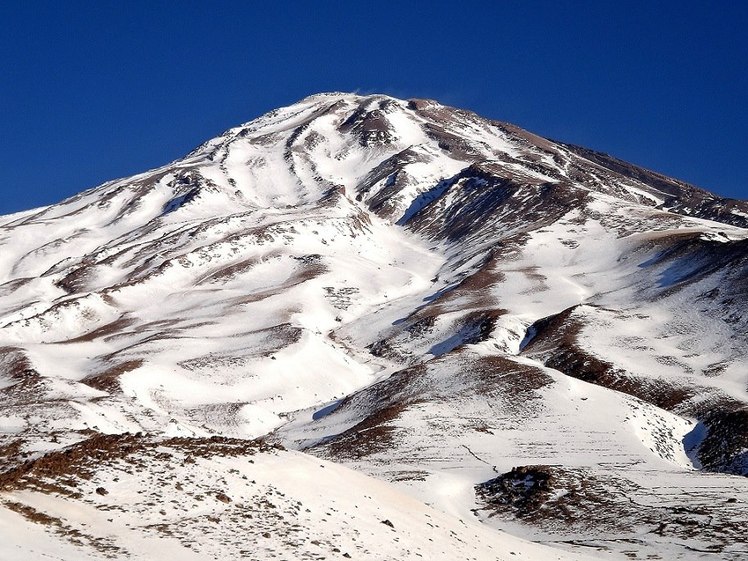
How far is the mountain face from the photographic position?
20625mm

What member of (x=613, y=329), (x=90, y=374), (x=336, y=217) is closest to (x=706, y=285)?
(x=613, y=329)

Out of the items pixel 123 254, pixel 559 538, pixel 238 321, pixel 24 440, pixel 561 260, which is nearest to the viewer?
pixel 24 440

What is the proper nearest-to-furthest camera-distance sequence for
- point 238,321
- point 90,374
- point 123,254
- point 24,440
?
point 24,440
point 90,374
point 238,321
point 123,254

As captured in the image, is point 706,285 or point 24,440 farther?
point 706,285

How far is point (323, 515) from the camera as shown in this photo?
827 inches

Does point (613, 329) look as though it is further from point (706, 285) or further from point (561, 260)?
point (561, 260)

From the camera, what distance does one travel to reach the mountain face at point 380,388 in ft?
67.7

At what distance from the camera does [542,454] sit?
149 ft

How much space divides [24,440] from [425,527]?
13.5 meters

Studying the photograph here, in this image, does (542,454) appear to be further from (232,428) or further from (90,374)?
(90,374)

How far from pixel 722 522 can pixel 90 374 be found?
56.8 metres

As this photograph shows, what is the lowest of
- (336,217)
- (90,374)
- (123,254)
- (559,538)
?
(559,538)

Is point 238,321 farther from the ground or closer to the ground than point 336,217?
closer to the ground

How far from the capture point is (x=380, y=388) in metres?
67.6
